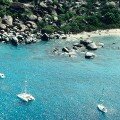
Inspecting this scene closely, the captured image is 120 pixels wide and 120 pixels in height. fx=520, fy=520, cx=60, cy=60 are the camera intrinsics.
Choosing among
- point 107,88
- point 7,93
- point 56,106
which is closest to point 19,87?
point 7,93

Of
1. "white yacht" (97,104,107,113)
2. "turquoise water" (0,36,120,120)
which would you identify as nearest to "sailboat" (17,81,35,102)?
"turquoise water" (0,36,120,120)

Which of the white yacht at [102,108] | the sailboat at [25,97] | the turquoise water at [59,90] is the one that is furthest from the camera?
the sailboat at [25,97]

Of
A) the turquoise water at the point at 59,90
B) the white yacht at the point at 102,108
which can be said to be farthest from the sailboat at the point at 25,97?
the white yacht at the point at 102,108

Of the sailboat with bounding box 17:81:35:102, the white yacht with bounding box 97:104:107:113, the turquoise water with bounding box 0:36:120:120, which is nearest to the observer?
the turquoise water with bounding box 0:36:120:120

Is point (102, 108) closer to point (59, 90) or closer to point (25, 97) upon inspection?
point (59, 90)

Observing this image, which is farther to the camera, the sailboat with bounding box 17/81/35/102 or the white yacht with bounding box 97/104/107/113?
the sailboat with bounding box 17/81/35/102

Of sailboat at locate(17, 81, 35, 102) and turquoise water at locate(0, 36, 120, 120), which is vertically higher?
sailboat at locate(17, 81, 35, 102)

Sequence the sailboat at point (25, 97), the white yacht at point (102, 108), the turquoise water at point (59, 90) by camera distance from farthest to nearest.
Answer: the sailboat at point (25, 97)
the white yacht at point (102, 108)
the turquoise water at point (59, 90)

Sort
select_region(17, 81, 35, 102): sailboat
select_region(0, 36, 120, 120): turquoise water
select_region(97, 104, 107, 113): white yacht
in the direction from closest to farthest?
select_region(0, 36, 120, 120): turquoise water → select_region(97, 104, 107, 113): white yacht → select_region(17, 81, 35, 102): sailboat

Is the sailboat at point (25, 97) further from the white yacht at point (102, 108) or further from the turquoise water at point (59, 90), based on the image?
the white yacht at point (102, 108)

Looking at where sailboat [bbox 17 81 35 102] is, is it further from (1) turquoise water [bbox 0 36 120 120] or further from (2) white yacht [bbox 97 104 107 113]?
(2) white yacht [bbox 97 104 107 113]
